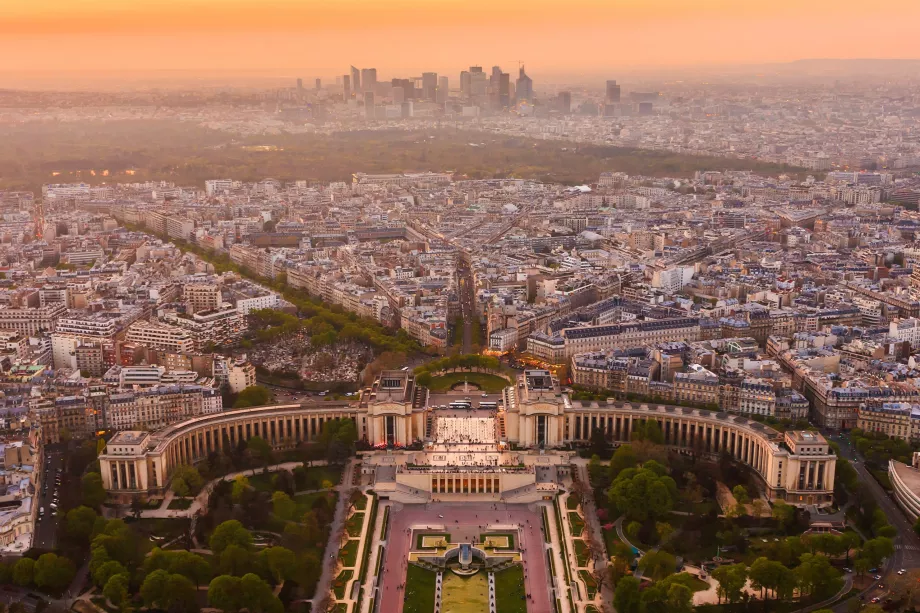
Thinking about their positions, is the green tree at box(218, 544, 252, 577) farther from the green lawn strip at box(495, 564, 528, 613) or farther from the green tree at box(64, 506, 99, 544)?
the green lawn strip at box(495, 564, 528, 613)

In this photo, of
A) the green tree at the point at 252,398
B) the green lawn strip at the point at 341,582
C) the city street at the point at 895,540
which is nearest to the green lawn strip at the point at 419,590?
the green lawn strip at the point at 341,582

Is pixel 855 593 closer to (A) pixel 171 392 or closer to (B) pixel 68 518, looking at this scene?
(B) pixel 68 518

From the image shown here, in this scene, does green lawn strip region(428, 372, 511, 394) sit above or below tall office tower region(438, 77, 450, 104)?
below

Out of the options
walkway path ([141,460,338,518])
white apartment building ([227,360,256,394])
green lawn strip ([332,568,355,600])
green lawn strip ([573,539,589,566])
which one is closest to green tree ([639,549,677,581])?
green lawn strip ([573,539,589,566])

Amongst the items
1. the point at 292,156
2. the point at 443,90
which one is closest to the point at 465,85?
the point at 443,90

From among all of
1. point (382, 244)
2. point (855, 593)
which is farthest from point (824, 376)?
point (382, 244)

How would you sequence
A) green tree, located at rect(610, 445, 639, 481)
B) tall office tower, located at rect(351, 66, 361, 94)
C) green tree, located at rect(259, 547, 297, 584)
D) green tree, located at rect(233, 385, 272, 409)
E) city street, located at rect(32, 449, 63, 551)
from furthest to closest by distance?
1. tall office tower, located at rect(351, 66, 361, 94)
2. green tree, located at rect(233, 385, 272, 409)
3. green tree, located at rect(610, 445, 639, 481)
4. city street, located at rect(32, 449, 63, 551)
5. green tree, located at rect(259, 547, 297, 584)

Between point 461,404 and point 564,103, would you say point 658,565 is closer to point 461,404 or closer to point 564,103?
point 461,404
